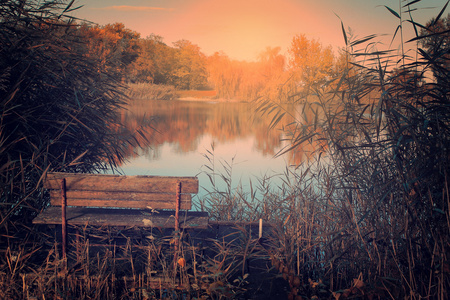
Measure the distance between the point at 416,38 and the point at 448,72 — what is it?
0.53 metres

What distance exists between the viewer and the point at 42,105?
4.28m

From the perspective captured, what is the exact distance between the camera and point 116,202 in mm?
3445

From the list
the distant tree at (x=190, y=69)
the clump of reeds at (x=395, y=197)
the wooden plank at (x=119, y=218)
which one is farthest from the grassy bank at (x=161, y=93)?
the clump of reeds at (x=395, y=197)

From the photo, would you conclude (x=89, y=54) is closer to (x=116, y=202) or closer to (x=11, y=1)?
(x=11, y=1)

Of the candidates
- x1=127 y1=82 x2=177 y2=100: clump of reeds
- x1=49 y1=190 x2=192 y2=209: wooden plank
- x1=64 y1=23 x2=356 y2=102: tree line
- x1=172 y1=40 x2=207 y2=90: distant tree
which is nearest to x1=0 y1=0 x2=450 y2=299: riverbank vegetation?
x1=49 y1=190 x2=192 y2=209: wooden plank

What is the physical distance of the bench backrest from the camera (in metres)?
3.38

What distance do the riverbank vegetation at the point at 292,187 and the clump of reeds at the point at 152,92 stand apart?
904 inches

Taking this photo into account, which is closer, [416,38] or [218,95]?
[416,38]

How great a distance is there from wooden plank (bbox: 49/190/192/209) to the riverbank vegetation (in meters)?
0.38

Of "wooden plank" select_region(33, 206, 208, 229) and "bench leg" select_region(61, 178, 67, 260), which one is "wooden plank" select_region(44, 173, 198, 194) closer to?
"bench leg" select_region(61, 178, 67, 260)

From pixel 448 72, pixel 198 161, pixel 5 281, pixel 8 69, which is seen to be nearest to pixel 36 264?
pixel 5 281

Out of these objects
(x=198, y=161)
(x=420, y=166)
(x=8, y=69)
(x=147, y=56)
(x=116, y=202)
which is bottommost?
(x=198, y=161)

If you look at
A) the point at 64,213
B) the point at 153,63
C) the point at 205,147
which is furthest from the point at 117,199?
the point at 153,63

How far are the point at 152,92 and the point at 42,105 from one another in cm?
2619
